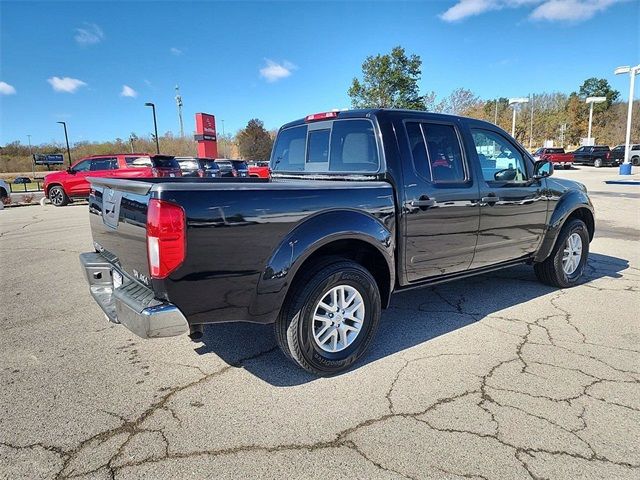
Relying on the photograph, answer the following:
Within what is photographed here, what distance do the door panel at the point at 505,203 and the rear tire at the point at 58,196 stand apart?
56.2ft

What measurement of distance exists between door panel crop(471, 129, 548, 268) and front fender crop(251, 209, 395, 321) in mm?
1575

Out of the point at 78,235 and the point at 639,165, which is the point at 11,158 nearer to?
the point at 78,235

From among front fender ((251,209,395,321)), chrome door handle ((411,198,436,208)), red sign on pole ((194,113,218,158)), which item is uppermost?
red sign on pole ((194,113,218,158))

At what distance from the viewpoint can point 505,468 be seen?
2.21 m

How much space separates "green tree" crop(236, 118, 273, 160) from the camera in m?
61.9

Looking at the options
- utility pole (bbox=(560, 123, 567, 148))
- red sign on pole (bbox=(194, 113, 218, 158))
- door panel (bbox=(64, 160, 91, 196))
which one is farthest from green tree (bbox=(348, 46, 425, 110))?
utility pole (bbox=(560, 123, 567, 148))

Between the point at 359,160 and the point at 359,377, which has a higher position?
the point at 359,160

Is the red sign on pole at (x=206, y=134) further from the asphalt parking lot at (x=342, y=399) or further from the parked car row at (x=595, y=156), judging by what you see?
the asphalt parking lot at (x=342, y=399)

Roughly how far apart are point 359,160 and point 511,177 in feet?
6.05

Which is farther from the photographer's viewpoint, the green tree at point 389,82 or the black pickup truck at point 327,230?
the green tree at point 389,82

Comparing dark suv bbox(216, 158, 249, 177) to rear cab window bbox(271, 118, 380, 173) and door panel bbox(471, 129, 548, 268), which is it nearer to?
rear cab window bbox(271, 118, 380, 173)

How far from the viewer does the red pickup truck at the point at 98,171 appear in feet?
52.5

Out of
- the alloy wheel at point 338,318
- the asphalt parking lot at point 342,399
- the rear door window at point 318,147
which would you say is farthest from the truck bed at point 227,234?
the rear door window at point 318,147

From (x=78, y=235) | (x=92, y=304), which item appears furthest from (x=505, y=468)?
(x=78, y=235)
